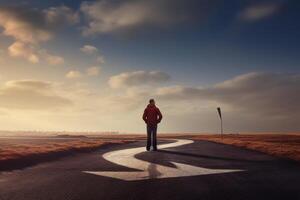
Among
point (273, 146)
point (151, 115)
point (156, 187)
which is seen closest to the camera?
point (156, 187)

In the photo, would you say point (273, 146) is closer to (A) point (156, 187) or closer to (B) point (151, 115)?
(B) point (151, 115)

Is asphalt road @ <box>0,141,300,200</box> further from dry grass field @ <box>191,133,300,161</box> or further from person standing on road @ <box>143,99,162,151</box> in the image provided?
person standing on road @ <box>143,99,162,151</box>

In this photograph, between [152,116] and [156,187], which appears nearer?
[156,187]

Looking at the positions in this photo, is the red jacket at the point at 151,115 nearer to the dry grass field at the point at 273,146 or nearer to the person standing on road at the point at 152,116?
the person standing on road at the point at 152,116

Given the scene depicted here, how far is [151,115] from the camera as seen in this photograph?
1609cm

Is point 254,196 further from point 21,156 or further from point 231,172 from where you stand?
point 21,156

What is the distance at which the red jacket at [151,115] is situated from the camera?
52.8 feet

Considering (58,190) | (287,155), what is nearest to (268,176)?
(58,190)

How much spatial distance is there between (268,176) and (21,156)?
8.41 meters

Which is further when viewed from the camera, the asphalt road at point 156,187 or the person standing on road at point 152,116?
the person standing on road at point 152,116

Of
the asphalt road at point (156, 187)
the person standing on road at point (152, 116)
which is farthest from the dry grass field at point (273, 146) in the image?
the asphalt road at point (156, 187)

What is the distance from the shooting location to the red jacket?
52.8 ft

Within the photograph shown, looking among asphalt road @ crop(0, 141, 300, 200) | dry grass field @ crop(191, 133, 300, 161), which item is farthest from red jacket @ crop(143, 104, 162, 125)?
asphalt road @ crop(0, 141, 300, 200)

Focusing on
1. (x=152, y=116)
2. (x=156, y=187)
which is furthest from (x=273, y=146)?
(x=156, y=187)
